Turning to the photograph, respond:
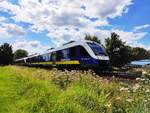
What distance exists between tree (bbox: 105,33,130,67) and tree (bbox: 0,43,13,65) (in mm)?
57598

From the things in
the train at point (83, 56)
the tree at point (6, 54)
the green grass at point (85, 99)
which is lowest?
the green grass at point (85, 99)

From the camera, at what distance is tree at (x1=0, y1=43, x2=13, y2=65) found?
117 meters

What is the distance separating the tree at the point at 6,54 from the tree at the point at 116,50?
5760cm

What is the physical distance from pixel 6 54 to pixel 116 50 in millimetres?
62687

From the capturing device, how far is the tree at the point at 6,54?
11731 cm

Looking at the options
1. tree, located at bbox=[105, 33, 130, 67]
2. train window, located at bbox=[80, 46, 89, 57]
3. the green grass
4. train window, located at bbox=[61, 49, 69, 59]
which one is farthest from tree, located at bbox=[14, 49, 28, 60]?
the green grass

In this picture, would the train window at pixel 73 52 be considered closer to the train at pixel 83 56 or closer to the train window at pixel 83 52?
the train at pixel 83 56

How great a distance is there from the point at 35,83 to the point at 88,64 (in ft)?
57.5

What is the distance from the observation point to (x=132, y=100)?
300 inches

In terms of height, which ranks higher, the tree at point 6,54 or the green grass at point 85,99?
the tree at point 6,54

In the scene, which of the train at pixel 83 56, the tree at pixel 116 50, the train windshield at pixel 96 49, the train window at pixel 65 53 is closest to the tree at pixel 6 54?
the tree at pixel 116 50

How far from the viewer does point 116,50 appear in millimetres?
64625

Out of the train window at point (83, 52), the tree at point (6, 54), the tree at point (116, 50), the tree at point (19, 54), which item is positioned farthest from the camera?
the tree at point (19, 54)

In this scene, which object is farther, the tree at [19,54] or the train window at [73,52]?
the tree at [19,54]
